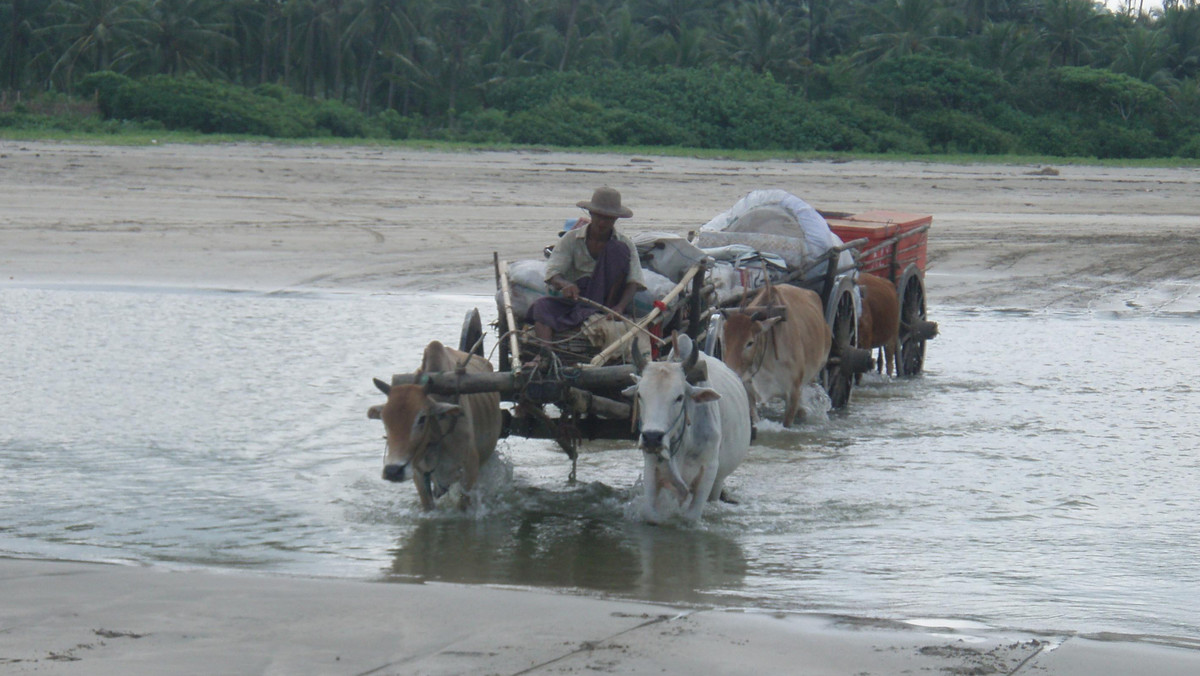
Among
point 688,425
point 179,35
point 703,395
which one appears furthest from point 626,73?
point 703,395

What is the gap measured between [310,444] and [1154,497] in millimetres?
5737

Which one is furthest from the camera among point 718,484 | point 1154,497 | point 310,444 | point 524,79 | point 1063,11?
point 1063,11

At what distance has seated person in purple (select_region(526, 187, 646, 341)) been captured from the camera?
801cm

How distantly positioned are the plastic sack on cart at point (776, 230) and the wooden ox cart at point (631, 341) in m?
0.16

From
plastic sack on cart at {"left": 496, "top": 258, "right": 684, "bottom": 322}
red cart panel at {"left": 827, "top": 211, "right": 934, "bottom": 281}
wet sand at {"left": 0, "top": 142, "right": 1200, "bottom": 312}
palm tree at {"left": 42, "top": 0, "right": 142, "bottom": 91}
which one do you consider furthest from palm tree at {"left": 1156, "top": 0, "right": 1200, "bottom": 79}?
plastic sack on cart at {"left": 496, "top": 258, "right": 684, "bottom": 322}

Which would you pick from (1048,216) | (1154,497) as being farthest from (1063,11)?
(1154,497)

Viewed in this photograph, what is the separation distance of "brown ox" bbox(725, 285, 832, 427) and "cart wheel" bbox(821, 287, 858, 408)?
1.56 feet

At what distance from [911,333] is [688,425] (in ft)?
21.1

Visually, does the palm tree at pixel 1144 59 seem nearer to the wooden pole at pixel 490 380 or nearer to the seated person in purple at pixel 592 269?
the seated person in purple at pixel 592 269

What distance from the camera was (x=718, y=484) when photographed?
7.93 meters

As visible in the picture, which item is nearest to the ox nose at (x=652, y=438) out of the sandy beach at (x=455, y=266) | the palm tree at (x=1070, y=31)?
the sandy beach at (x=455, y=266)

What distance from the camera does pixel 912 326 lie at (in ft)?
43.2

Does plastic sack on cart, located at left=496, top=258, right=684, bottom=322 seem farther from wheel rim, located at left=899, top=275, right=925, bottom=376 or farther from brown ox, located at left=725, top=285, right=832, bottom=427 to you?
wheel rim, located at left=899, top=275, right=925, bottom=376

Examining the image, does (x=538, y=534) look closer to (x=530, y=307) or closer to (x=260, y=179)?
(x=530, y=307)
